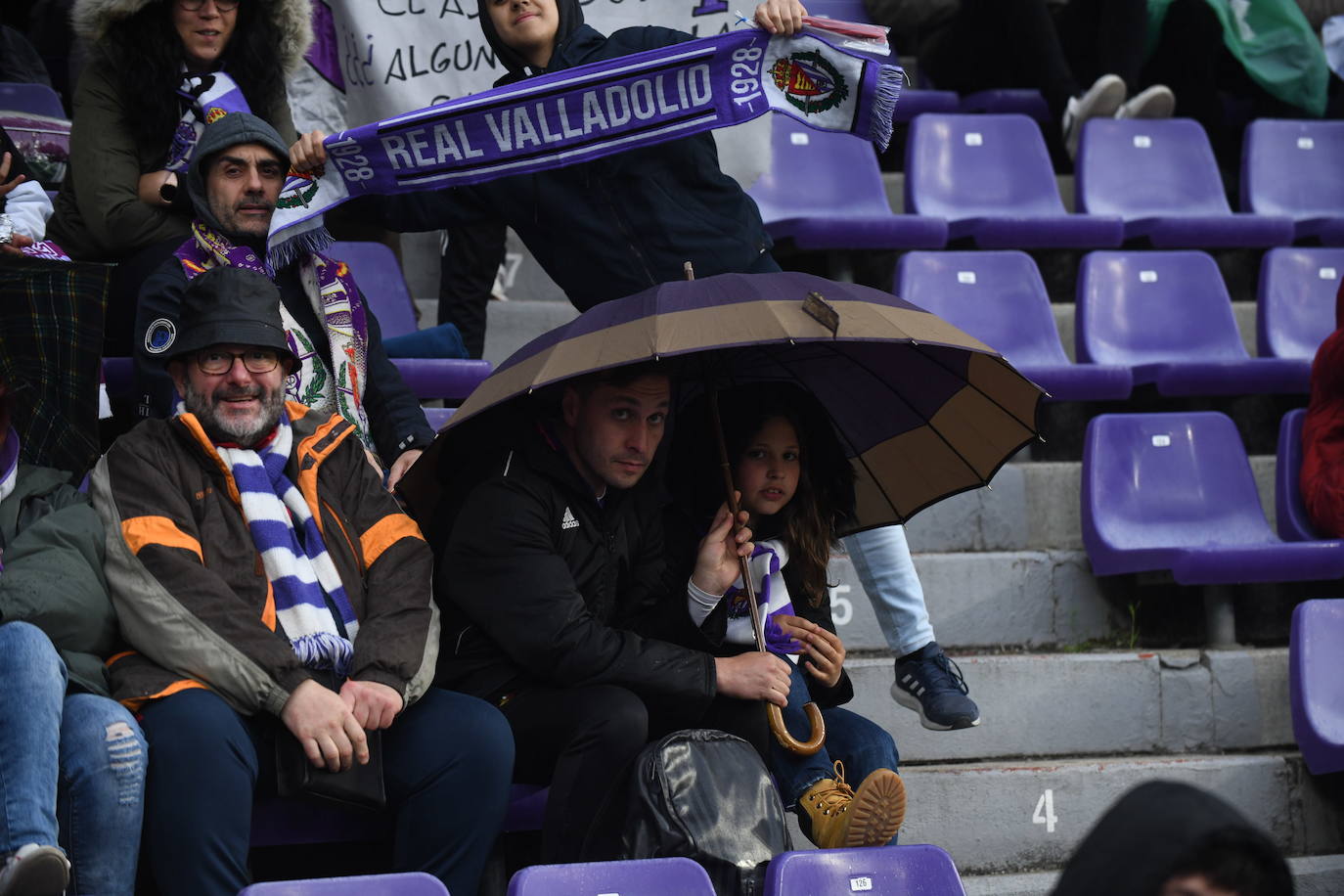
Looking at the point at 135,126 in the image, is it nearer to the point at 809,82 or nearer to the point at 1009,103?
the point at 809,82

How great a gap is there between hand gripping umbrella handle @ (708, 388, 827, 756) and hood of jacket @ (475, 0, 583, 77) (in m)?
0.95

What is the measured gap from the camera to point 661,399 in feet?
10.5

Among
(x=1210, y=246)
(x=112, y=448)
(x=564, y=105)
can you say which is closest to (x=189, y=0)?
(x=564, y=105)

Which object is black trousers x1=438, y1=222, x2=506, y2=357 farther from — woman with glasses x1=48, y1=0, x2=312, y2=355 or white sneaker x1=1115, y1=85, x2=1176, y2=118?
white sneaker x1=1115, y1=85, x2=1176, y2=118

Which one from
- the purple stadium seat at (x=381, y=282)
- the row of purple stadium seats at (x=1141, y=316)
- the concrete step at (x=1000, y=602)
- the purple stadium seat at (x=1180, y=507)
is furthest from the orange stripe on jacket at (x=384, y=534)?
the row of purple stadium seats at (x=1141, y=316)

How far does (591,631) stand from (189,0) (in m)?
2.03

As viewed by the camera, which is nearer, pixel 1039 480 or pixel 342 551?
pixel 342 551

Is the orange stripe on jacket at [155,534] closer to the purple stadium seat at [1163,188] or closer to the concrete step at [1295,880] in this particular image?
the concrete step at [1295,880]

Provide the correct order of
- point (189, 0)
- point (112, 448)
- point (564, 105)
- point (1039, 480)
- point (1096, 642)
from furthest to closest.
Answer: point (1039, 480) → point (1096, 642) → point (189, 0) → point (564, 105) → point (112, 448)

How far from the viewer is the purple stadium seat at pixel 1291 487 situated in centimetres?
462

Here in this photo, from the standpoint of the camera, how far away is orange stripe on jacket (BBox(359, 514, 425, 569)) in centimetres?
306

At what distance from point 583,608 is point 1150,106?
446 centimetres

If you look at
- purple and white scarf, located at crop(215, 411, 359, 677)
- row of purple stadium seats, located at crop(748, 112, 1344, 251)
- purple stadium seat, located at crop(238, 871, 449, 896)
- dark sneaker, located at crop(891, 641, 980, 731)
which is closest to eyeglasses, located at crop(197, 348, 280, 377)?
purple and white scarf, located at crop(215, 411, 359, 677)

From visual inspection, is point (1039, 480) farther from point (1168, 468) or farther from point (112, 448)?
point (112, 448)
